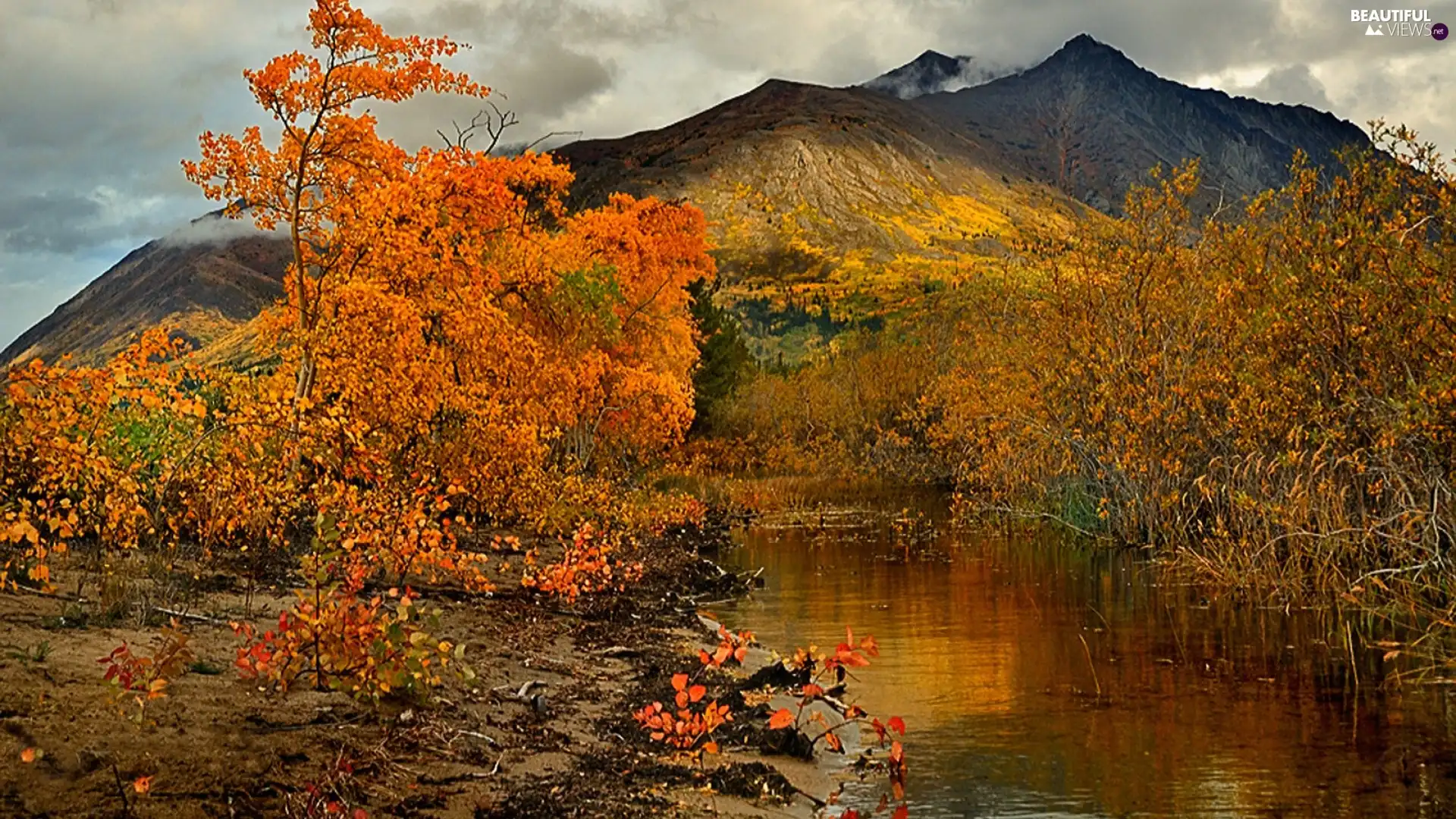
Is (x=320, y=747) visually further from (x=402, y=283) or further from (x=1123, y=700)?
(x=402, y=283)

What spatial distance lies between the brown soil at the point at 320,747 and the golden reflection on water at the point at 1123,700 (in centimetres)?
261

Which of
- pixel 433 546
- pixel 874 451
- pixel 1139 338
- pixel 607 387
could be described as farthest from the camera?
pixel 874 451

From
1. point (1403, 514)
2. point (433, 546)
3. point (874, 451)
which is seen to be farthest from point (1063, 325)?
point (874, 451)

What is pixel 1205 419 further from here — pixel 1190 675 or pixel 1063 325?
pixel 1190 675

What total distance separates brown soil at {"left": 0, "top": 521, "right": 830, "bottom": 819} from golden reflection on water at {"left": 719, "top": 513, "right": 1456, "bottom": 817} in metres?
2.61

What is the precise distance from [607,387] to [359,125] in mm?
22125

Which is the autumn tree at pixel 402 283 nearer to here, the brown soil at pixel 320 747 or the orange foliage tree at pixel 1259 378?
the brown soil at pixel 320 747

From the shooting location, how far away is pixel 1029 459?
130 ft

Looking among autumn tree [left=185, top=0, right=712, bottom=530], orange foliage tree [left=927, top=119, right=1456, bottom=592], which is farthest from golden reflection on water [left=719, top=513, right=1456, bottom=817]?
autumn tree [left=185, top=0, right=712, bottom=530]

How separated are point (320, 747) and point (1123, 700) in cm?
1109

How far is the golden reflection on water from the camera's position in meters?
12.8

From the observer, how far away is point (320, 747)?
1036 centimetres

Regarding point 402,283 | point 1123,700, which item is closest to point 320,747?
point 1123,700

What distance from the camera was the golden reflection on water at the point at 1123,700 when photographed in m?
12.8
